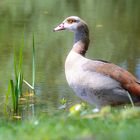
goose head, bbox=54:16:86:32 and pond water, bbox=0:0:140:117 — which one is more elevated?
goose head, bbox=54:16:86:32

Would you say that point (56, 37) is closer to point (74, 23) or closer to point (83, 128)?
point (74, 23)

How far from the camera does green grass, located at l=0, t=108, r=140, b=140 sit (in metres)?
5.06

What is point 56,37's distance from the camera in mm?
18250

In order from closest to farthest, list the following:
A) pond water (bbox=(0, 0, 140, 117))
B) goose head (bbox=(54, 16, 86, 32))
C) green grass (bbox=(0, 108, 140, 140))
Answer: green grass (bbox=(0, 108, 140, 140)), goose head (bbox=(54, 16, 86, 32)), pond water (bbox=(0, 0, 140, 117))

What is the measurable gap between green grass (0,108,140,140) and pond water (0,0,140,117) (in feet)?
15.3

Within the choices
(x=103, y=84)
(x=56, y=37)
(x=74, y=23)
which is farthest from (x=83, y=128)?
(x=56, y=37)

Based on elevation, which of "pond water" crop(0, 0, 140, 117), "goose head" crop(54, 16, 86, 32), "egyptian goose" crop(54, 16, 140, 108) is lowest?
"pond water" crop(0, 0, 140, 117)

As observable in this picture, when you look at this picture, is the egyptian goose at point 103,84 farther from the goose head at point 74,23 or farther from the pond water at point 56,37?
the pond water at point 56,37

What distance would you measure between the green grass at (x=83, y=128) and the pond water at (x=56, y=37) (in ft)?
15.3

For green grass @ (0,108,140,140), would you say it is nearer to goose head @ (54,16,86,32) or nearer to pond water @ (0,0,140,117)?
goose head @ (54,16,86,32)

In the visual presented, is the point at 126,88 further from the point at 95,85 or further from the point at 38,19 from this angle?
the point at 38,19

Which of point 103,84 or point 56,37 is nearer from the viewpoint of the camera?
point 103,84

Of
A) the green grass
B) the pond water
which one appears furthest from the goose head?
the green grass

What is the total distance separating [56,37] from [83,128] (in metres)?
12.9
